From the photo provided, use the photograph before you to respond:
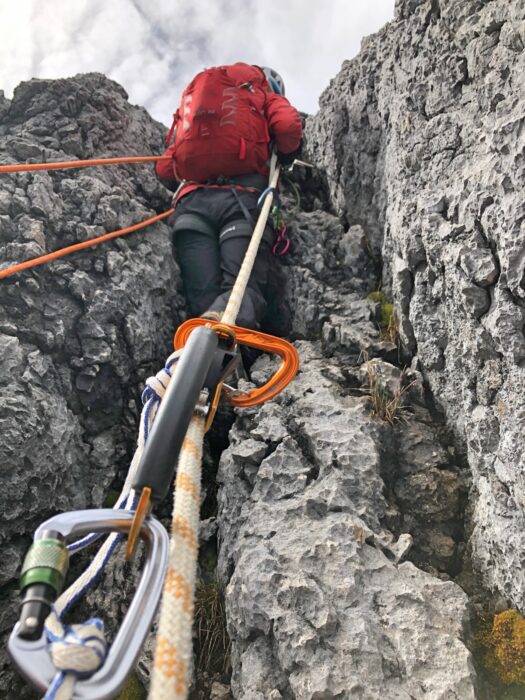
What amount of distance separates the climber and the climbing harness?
2.80 metres

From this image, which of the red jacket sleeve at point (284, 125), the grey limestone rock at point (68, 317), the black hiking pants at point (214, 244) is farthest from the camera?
the red jacket sleeve at point (284, 125)

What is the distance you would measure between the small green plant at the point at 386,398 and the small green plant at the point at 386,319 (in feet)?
1.64

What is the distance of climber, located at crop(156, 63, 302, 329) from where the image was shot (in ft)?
14.5

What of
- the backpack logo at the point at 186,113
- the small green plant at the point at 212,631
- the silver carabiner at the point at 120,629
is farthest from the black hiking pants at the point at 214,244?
the silver carabiner at the point at 120,629

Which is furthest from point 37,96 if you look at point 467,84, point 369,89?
point 467,84

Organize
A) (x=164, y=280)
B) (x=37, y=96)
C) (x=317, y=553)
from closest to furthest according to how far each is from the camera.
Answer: (x=317, y=553), (x=164, y=280), (x=37, y=96)

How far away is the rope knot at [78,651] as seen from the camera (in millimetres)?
906

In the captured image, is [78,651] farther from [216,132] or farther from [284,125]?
[284,125]

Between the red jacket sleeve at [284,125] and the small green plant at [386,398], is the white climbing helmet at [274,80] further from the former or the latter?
the small green plant at [386,398]

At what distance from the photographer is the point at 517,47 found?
93.7 inches

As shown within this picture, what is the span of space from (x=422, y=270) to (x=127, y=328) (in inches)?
91.7

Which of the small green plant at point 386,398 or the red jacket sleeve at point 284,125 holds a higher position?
the red jacket sleeve at point 284,125

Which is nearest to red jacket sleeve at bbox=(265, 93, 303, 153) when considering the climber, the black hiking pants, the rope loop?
the climber

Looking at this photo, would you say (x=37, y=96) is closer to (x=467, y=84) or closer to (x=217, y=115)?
(x=217, y=115)
